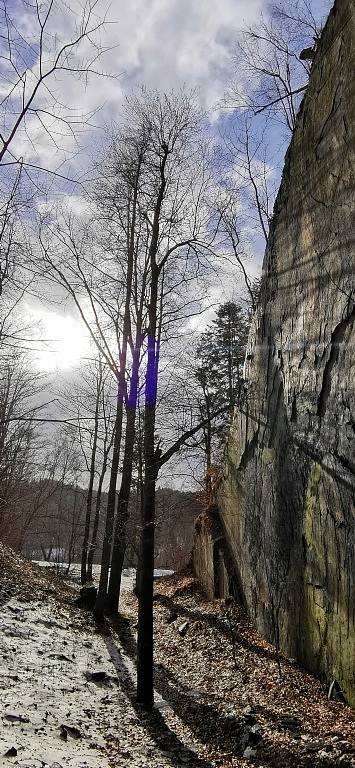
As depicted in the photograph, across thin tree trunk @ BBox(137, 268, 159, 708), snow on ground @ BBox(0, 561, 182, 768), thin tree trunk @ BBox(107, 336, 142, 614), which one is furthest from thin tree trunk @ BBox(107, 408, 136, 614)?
thin tree trunk @ BBox(137, 268, 159, 708)

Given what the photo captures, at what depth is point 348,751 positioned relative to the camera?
4.73 meters

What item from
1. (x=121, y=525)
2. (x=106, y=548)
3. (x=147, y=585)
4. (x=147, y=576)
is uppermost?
(x=121, y=525)

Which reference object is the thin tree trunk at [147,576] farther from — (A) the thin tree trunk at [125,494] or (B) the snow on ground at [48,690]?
(A) the thin tree trunk at [125,494]

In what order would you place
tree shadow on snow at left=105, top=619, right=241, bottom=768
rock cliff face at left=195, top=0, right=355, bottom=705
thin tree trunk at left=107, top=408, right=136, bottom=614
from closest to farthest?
tree shadow on snow at left=105, top=619, right=241, bottom=768 → rock cliff face at left=195, top=0, right=355, bottom=705 → thin tree trunk at left=107, top=408, right=136, bottom=614

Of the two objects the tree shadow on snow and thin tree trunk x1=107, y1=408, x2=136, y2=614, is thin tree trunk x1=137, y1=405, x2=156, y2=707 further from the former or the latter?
thin tree trunk x1=107, y1=408, x2=136, y2=614

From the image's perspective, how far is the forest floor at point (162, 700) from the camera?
5.00 m

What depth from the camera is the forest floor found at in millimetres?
4996

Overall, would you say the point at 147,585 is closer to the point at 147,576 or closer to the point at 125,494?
the point at 147,576

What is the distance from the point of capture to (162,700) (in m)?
7.16

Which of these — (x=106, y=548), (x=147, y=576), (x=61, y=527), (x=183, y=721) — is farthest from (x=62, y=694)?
(x=61, y=527)

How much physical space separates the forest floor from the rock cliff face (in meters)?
0.62

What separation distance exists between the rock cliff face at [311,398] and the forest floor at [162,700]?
621mm

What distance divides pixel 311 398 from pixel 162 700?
5.07 m

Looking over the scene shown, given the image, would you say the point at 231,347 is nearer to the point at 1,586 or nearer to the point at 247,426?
the point at 247,426
